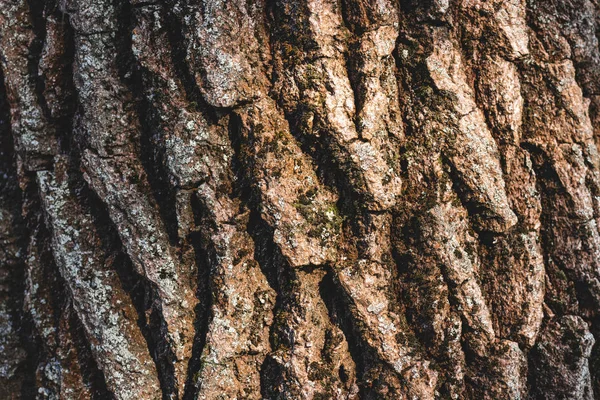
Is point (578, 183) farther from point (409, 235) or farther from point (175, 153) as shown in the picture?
point (175, 153)

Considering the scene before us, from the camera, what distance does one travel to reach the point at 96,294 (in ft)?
5.98

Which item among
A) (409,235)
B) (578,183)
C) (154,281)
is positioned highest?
(578,183)

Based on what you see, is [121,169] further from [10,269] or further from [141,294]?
[10,269]

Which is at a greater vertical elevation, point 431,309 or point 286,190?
point 286,190

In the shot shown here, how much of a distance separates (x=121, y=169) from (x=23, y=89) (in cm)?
52

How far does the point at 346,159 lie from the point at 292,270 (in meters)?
0.39

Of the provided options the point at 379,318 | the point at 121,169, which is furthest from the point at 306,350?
the point at 121,169

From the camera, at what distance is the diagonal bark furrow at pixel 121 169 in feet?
5.69

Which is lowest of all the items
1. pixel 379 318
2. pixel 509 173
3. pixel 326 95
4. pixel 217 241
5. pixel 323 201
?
pixel 379 318

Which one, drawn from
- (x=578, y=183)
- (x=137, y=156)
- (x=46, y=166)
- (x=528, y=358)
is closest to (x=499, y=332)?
(x=528, y=358)

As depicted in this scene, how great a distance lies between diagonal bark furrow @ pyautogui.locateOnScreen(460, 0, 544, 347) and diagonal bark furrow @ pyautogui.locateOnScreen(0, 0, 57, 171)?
150 cm

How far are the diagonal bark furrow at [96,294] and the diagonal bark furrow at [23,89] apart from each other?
8 centimetres

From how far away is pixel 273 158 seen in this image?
1679mm

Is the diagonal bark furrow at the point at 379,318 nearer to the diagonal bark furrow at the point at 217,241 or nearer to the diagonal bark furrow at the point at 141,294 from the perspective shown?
the diagonal bark furrow at the point at 217,241
